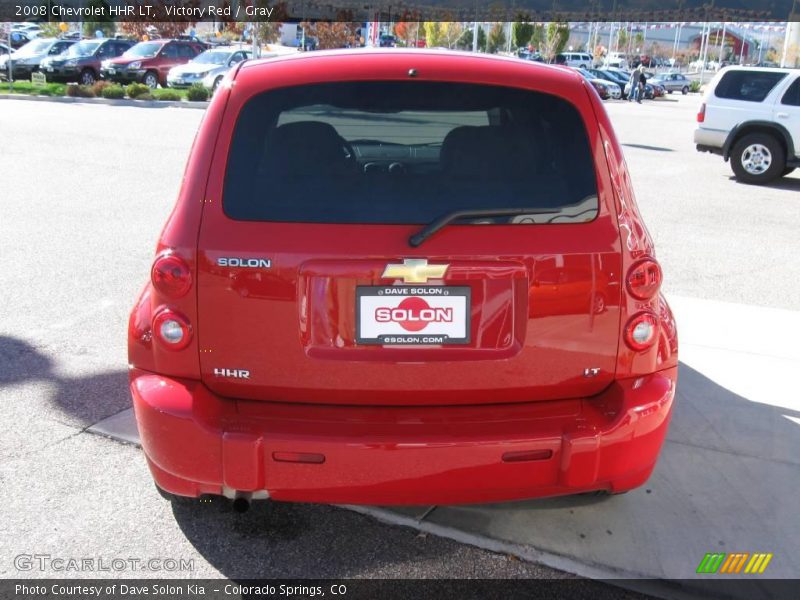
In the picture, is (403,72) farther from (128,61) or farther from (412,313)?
(128,61)

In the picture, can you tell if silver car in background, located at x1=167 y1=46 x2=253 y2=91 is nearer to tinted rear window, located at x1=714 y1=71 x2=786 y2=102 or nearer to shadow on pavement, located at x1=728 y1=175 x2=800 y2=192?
tinted rear window, located at x1=714 y1=71 x2=786 y2=102

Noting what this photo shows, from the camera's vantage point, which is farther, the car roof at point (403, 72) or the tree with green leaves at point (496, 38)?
the tree with green leaves at point (496, 38)

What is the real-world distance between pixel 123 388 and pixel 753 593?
133 inches

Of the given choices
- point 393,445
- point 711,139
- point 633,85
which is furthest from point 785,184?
point 633,85

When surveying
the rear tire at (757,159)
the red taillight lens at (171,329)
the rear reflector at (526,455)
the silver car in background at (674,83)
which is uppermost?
the red taillight lens at (171,329)

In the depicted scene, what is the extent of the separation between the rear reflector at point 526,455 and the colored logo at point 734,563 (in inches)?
37.6

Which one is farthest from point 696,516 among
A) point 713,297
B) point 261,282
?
point 713,297

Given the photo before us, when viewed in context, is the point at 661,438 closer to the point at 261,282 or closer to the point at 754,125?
the point at 261,282

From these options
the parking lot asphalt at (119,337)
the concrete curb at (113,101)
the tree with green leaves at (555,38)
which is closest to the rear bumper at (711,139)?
the parking lot asphalt at (119,337)

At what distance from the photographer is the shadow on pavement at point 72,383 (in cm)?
448

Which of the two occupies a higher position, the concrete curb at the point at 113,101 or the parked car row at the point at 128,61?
the parked car row at the point at 128,61

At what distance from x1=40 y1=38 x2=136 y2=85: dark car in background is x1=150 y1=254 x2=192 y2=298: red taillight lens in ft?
101

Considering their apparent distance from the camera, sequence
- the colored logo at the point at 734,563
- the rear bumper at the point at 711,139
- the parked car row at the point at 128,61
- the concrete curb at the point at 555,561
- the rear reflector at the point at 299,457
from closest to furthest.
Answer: the rear reflector at the point at 299,457 → the concrete curb at the point at 555,561 → the colored logo at the point at 734,563 → the rear bumper at the point at 711,139 → the parked car row at the point at 128,61

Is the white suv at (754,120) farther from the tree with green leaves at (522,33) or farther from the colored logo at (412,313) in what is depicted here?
the tree with green leaves at (522,33)
